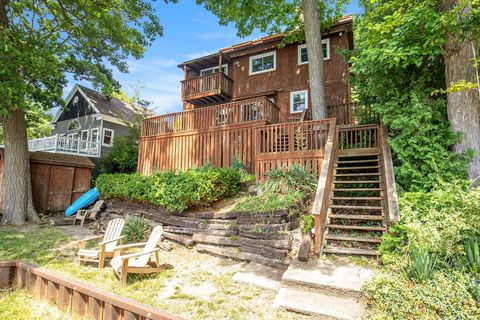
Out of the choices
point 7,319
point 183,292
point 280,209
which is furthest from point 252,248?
point 7,319

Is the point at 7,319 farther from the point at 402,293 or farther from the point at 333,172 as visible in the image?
the point at 333,172

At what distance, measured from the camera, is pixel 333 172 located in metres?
6.91

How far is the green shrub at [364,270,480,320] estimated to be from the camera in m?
3.08

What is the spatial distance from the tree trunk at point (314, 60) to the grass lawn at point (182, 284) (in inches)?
268

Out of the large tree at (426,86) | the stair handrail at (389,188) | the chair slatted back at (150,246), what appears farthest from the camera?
the large tree at (426,86)

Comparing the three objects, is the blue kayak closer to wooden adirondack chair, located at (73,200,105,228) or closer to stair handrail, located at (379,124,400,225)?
wooden adirondack chair, located at (73,200,105,228)

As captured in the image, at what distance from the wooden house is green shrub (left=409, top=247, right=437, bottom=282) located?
78cm

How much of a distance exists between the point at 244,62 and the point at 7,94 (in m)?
10.9

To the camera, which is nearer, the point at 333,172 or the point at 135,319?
the point at 135,319

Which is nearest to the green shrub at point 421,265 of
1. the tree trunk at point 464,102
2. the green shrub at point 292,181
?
the tree trunk at point 464,102

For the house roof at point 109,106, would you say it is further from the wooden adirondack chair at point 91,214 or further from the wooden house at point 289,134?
the wooden adirondack chair at point 91,214

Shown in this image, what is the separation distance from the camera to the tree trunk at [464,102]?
5.55 m

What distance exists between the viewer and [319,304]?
3.59 meters

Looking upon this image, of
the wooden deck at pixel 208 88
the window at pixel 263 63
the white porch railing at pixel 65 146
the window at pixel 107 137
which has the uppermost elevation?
the window at pixel 263 63
